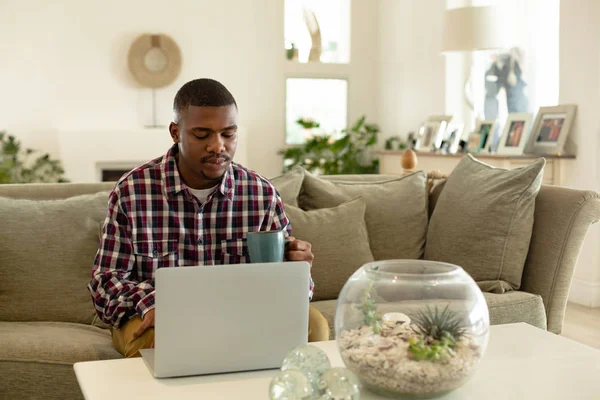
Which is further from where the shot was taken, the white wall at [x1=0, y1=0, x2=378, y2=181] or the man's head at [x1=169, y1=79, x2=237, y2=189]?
the white wall at [x1=0, y1=0, x2=378, y2=181]

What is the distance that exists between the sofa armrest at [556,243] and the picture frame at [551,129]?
206 cm

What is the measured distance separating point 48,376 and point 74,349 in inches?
3.8

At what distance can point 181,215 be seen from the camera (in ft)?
6.72

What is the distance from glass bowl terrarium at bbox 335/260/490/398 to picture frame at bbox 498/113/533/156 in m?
3.83

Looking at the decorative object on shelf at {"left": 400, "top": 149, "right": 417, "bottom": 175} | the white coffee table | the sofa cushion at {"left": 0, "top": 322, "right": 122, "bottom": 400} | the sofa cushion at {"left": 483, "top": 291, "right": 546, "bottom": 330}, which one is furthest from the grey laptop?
the decorative object on shelf at {"left": 400, "top": 149, "right": 417, "bottom": 175}

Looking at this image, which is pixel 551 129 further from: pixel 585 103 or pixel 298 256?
pixel 298 256

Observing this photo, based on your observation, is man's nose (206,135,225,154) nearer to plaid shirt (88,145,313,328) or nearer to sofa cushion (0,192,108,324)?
plaid shirt (88,145,313,328)

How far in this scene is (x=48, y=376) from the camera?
6.99ft

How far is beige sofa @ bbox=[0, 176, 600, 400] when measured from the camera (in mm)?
2500

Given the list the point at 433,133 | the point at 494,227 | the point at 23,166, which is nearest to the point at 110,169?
the point at 23,166

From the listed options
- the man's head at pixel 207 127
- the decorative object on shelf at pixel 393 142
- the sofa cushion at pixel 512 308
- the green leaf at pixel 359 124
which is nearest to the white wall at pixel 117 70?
the green leaf at pixel 359 124

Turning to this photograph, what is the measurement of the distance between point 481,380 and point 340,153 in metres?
5.79

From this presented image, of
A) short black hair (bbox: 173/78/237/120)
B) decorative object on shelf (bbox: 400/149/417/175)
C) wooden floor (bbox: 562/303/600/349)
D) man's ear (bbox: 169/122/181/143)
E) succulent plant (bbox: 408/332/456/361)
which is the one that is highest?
short black hair (bbox: 173/78/237/120)

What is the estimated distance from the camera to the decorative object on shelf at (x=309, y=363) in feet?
4.13
